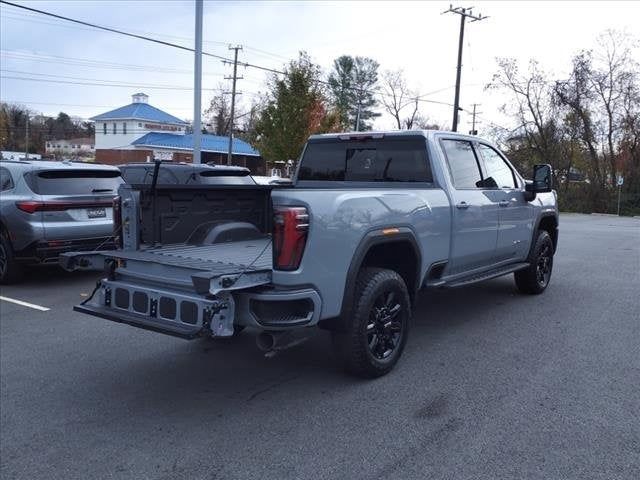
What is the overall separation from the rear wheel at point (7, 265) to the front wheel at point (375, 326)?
20.0 feet

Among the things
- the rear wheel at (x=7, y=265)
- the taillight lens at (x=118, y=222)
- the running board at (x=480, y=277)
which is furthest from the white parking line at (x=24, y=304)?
the running board at (x=480, y=277)

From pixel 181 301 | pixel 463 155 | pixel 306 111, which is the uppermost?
pixel 306 111

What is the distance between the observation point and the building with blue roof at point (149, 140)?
5962cm

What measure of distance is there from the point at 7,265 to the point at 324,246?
21.0ft

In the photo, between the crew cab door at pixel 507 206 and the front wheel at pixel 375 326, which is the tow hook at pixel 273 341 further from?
the crew cab door at pixel 507 206

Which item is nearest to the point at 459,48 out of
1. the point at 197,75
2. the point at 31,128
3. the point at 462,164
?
the point at 197,75

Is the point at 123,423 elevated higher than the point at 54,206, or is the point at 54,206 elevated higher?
the point at 54,206

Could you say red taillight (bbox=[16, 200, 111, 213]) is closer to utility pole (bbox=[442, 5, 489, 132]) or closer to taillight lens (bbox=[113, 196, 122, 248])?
taillight lens (bbox=[113, 196, 122, 248])

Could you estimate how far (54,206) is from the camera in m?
8.46

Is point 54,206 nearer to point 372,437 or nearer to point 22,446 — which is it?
point 22,446

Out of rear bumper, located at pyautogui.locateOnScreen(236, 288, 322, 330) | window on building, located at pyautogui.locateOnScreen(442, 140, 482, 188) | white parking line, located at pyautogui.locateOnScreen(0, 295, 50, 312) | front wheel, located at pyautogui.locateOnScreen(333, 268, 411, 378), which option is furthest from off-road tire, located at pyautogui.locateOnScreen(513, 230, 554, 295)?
white parking line, located at pyautogui.locateOnScreen(0, 295, 50, 312)

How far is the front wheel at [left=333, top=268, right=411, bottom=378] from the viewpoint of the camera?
4430mm

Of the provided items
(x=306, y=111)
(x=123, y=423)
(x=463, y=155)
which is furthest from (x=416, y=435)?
(x=306, y=111)

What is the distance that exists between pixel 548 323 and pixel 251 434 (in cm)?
398
